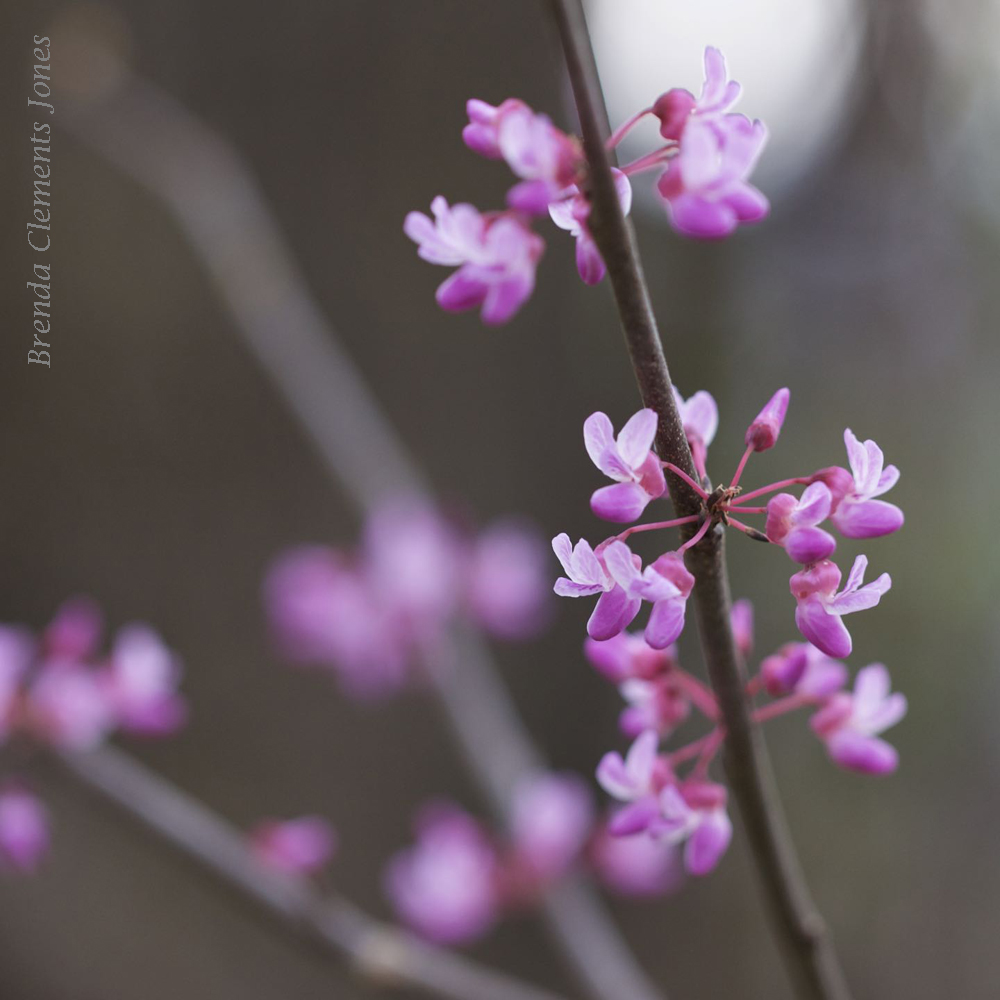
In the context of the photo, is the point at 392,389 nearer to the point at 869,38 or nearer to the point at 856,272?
the point at 856,272

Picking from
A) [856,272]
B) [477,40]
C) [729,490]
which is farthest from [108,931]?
[856,272]

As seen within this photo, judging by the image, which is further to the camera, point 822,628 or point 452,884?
point 452,884

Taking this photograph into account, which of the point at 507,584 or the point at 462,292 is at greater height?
the point at 462,292

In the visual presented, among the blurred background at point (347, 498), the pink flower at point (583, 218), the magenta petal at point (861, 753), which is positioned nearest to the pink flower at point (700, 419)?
→ the pink flower at point (583, 218)

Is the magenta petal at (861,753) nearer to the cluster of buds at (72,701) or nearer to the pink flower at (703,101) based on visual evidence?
the pink flower at (703,101)

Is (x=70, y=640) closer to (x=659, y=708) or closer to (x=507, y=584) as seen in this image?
(x=659, y=708)

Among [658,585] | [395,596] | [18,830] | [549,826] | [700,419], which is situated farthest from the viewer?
[395,596]

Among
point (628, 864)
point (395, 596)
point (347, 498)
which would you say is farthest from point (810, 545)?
point (347, 498)
